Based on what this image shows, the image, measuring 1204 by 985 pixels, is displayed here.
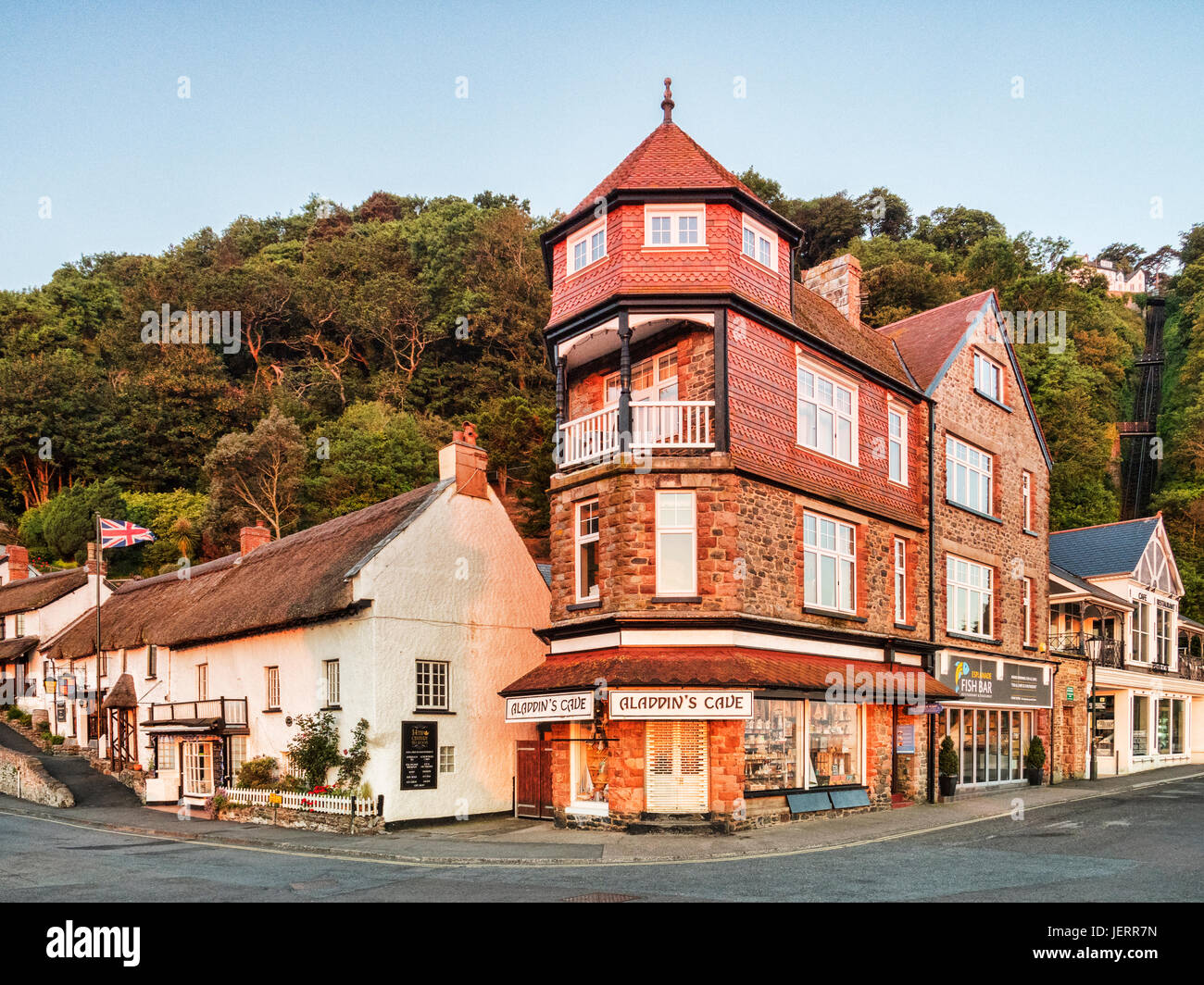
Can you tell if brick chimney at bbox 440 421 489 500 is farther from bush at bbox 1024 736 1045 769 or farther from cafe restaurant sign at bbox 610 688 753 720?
bush at bbox 1024 736 1045 769

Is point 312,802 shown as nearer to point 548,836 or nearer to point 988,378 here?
point 548,836

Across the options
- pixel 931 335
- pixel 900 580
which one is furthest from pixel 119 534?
pixel 931 335

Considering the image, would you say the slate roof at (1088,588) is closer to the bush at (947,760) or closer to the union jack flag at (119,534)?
the bush at (947,760)

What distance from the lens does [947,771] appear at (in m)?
26.2

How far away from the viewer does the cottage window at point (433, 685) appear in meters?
23.1

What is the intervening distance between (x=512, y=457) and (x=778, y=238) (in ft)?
87.9

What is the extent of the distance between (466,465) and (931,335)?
1444 centimetres

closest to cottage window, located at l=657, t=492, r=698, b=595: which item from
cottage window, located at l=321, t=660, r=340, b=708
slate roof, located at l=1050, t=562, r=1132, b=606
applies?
cottage window, located at l=321, t=660, r=340, b=708

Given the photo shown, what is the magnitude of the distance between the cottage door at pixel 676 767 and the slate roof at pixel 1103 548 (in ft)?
85.2

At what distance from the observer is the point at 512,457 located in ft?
159

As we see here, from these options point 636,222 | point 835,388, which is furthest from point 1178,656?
point 636,222

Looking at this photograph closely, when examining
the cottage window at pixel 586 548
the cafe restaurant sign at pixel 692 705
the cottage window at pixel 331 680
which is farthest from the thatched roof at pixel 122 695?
the cafe restaurant sign at pixel 692 705

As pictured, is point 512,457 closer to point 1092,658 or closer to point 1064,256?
point 1092,658

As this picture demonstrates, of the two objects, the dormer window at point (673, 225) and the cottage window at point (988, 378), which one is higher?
the dormer window at point (673, 225)
